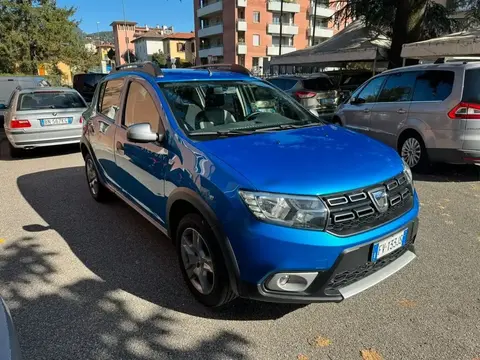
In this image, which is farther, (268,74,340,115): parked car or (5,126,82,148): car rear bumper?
(268,74,340,115): parked car

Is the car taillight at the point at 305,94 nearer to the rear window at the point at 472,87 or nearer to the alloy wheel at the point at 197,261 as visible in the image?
the rear window at the point at 472,87

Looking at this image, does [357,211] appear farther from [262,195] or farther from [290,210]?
[262,195]

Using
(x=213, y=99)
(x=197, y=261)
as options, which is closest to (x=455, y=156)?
(x=213, y=99)

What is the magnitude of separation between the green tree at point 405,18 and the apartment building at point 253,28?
35.3 meters

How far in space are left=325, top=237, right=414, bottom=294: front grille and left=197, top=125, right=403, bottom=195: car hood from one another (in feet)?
1.72

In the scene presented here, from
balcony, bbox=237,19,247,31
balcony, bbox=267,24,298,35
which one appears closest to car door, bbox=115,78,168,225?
balcony, bbox=237,19,247,31

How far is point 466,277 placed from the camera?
318 centimetres

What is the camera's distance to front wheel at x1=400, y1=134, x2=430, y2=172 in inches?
244

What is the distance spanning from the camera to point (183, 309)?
2.85m

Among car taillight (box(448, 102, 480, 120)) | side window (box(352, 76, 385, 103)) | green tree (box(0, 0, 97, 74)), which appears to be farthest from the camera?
green tree (box(0, 0, 97, 74))

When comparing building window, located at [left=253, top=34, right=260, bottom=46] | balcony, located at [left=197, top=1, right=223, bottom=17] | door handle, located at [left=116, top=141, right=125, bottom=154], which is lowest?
door handle, located at [left=116, top=141, right=125, bottom=154]

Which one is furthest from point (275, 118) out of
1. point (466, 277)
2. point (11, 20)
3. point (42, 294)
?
point (11, 20)

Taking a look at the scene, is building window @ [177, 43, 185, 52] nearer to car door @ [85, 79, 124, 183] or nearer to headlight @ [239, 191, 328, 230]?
car door @ [85, 79, 124, 183]

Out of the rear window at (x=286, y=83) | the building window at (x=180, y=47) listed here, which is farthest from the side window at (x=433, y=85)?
the building window at (x=180, y=47)
